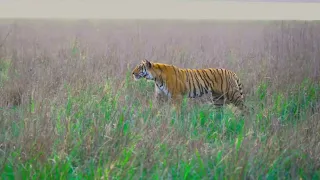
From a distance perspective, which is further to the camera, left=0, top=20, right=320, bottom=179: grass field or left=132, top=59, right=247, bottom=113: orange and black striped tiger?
left=132, top=59, right=247, bottom=113: orange and black striped tiger

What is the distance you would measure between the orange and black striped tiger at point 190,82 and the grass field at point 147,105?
14cm

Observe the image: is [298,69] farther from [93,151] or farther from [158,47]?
[93,151]

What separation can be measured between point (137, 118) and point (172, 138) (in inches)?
12.6

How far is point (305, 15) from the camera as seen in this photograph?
5691 millimetres

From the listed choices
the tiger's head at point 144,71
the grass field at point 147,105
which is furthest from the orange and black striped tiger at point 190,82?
the grass field at point 147,105

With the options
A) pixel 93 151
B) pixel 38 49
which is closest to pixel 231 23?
pixel 38 49

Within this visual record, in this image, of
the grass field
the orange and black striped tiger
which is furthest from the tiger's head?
the grass field

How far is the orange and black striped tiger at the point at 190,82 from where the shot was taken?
14.7 feet

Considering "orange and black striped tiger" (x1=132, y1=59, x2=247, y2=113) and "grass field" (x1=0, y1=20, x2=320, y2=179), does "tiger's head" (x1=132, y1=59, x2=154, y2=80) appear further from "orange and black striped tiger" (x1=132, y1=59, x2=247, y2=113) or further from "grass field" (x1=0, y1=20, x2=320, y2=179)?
"grass field" (x1=0, y1=20, x2=320, y2=179)

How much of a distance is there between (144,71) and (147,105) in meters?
0.98

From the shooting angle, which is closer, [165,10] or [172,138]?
[172,138]

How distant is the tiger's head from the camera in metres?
4.50

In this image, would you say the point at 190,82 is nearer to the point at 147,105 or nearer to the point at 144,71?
the point at 144,71

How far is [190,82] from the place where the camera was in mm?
4613
